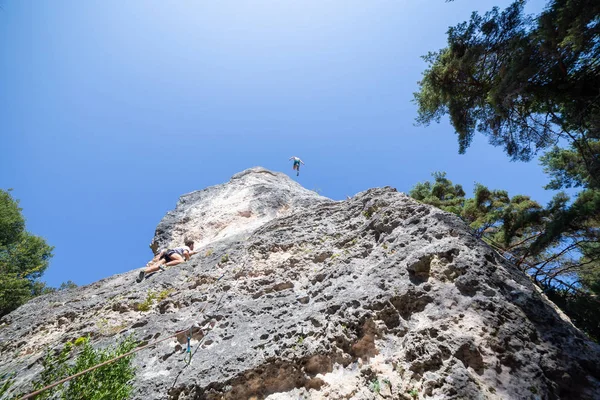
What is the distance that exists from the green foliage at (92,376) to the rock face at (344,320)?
22 cm

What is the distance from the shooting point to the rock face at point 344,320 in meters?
2.67

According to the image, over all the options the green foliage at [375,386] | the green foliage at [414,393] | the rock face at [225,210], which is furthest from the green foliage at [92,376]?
the rock face at [225,210]

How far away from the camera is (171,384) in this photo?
142 inches

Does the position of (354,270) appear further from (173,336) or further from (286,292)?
(173,336)

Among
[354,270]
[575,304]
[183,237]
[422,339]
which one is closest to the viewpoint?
[422,339]

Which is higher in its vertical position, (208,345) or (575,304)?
(575,304)

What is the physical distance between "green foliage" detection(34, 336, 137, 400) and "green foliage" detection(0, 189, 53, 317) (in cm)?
1030

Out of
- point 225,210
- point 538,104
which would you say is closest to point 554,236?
point 538,104

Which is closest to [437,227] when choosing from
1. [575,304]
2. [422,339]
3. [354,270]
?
[354,270]

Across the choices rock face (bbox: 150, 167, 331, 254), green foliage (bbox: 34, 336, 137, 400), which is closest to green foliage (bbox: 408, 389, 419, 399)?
green foliage (bbox: 34, 336, 137, 400)

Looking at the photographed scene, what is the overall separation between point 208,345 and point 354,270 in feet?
8.11

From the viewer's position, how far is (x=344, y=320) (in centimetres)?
363

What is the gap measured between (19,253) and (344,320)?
1839 centimetres

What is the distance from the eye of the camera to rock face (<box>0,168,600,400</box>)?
8.75 ft
